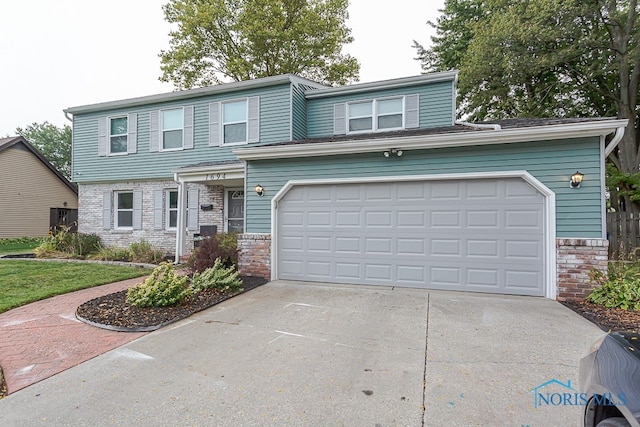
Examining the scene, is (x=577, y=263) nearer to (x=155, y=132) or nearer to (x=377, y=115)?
(x=377, y=115)

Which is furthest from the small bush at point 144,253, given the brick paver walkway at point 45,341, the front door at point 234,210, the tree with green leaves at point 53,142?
the tree with green leaves at point 53,142

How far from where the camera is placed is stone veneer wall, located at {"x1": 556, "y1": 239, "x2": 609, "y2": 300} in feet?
17.4

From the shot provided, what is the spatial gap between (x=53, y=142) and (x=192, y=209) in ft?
108

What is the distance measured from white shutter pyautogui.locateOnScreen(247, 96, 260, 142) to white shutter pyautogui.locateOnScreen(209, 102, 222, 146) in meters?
1.17

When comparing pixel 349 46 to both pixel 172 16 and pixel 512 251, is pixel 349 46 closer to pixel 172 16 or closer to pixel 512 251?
pixel 172 16

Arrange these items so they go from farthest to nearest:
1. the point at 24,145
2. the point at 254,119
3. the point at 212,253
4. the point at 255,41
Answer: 1. the point at 255,41
2. the point at 24,145
3. the point at 254,119
4. the point at 212,253

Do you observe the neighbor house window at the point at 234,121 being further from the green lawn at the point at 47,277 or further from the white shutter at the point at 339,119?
the green lawn at the point at 47,277

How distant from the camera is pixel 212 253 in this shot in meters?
7.13

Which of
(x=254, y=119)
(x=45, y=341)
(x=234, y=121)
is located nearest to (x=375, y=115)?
(x=254, y=119)

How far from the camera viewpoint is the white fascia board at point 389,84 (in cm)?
952

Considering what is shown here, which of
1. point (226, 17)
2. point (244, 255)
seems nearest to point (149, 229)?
point (244, 255)

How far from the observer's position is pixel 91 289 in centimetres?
664

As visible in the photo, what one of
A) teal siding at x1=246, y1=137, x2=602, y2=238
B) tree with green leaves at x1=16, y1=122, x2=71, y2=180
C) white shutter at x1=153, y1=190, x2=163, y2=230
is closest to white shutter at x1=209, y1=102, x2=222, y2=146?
white shutter at x1=153, y1=190, x2=163, y2=230

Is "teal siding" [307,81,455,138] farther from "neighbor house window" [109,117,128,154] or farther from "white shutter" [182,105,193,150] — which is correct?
"neighbor house window" [109,117,128,154]
